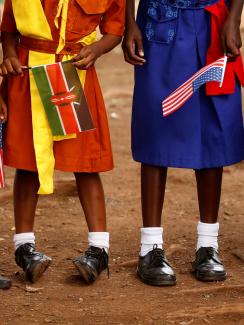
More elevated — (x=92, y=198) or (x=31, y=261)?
(x=92, y=198)

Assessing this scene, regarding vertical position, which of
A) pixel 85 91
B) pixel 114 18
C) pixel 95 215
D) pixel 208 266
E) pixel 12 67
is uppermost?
pixel 114 18

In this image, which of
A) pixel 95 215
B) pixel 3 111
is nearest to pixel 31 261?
pixel 95 215

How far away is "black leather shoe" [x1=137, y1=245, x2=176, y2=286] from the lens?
426 cm

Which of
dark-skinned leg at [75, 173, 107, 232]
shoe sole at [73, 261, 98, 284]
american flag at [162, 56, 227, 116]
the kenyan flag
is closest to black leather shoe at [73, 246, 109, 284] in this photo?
shoe sole at [73, 261, 98, 284]

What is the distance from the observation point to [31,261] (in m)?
4.21

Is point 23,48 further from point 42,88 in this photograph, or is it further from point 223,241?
point 223,241

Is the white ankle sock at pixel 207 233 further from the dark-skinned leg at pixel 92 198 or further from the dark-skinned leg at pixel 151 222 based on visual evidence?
the dark-skinned leg at pixel 92 198

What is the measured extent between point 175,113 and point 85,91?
17.3 inches

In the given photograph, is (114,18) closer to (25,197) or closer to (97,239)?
(25,197)

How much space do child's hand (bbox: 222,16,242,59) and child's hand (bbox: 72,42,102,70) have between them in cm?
60

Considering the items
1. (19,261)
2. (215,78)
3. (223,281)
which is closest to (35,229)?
(19,261)

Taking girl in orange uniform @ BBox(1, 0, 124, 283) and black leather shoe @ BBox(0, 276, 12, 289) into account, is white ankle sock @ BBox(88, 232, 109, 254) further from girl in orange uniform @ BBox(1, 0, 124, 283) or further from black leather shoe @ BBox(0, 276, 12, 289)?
black leather shoe @ BBox(0, 276, 12, 289)

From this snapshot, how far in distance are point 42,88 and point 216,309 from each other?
1268 mm

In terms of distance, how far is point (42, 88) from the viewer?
4.10 metres
